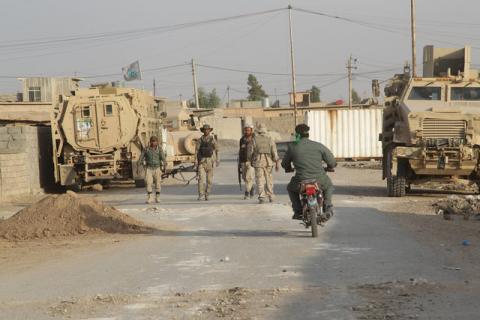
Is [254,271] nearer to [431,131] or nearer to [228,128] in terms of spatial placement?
[431,131]

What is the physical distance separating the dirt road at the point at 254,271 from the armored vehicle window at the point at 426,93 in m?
5.41

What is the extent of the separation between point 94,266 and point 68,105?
14.2 meters

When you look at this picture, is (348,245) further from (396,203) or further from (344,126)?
(344,126)

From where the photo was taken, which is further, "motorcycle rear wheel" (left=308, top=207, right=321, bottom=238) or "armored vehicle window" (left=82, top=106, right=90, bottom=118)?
"armored vehicle window" (left=82, top=106, right=90, bottom=118)

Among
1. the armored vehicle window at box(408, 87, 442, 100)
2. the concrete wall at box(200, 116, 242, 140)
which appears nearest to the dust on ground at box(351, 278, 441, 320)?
the armored vehicle window at box(408, 87, 442, 100)

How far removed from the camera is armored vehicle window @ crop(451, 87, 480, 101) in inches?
717

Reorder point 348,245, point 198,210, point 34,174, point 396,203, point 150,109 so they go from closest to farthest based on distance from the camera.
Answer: point 348,245 < point 198,210 < point 396,203 < point 34,174 < point 150,109

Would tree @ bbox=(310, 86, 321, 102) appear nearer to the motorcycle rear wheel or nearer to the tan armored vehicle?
the tan armored vehicle

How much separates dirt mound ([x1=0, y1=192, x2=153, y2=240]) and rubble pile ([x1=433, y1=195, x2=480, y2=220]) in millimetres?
5706

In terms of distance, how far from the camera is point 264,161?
16.0 m

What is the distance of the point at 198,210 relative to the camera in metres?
15.1

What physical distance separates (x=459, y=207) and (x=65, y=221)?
7.40 m

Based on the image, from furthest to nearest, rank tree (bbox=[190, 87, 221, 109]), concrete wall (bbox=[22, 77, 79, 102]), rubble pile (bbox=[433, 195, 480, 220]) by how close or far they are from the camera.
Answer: tree (bbox=[190, 87, 221, 109]), concrete wall (bbox=[22, 77, 79, 102]), rubble pile (bbox=[433, 195, 480, 220])

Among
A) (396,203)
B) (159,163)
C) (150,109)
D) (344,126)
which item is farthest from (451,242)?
(344,126)
